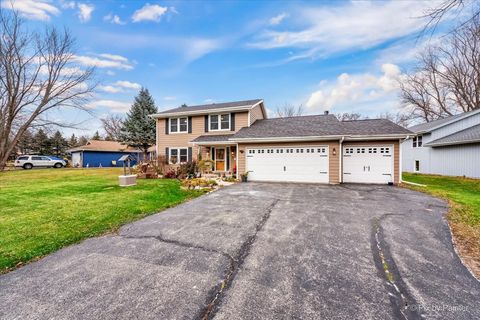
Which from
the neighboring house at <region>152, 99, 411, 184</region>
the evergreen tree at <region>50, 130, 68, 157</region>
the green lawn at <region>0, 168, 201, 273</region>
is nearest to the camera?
the green lawn at <region>0, 168, 201, 273</region>

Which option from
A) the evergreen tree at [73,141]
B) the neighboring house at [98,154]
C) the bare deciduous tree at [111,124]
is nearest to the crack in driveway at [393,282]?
the neighboring house at [98,154]

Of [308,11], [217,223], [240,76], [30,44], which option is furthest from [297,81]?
[30,44]

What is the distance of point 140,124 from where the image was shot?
2384 cm

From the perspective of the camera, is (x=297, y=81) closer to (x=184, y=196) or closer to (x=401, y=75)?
(x=184, y=196)

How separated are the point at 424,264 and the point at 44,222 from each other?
797cm

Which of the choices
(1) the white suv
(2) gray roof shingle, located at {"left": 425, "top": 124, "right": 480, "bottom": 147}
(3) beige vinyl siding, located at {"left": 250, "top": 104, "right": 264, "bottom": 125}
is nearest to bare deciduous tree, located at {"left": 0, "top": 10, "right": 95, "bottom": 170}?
(1) the white suv

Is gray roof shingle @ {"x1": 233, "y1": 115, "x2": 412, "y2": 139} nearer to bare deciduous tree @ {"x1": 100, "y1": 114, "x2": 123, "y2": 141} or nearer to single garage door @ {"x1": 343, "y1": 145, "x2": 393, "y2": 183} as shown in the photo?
single garage door @ {"x1": 343, "y1": 145, "x2": 393, "y2": 183}

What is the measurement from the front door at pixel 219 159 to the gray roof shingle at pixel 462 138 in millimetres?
15866

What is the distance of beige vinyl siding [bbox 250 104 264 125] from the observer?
15.9 metres

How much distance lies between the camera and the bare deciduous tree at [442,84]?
2193 cm

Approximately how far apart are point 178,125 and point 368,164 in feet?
44.4

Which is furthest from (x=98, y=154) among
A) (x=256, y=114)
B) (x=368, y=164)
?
(x=368, y=164)

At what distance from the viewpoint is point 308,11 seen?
28.3 feet

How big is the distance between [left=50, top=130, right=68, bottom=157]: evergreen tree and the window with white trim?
116 feet
